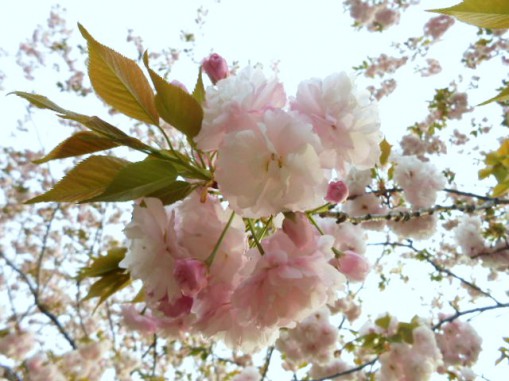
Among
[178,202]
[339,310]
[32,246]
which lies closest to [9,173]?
[32,246]

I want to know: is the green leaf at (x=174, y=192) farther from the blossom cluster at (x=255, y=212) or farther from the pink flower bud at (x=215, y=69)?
the pink flower bud at (x=215, y=69)

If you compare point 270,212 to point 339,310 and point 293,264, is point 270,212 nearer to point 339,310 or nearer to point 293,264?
point 293,264

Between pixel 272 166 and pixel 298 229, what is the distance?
0.11 m

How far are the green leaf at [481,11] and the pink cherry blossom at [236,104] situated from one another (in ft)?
0.91

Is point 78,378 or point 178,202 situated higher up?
point 178,202

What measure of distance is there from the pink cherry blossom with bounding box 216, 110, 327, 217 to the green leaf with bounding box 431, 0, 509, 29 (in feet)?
0.93

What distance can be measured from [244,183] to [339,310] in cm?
330

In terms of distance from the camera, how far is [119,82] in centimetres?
71

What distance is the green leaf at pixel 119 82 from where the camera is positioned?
2.26 feet

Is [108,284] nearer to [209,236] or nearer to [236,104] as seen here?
[209,236]

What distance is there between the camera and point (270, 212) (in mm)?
635

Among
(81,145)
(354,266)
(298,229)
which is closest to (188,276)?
(298,229)

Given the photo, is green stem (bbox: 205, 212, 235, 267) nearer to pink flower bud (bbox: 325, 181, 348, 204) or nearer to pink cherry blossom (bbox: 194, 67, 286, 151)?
pink cherry blossom (bbox: 194, 67, 286, 151)

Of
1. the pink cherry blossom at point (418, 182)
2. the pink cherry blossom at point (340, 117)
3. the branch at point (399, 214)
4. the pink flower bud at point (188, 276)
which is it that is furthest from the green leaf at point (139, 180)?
the pink cherry blossom at point (418, 182)
